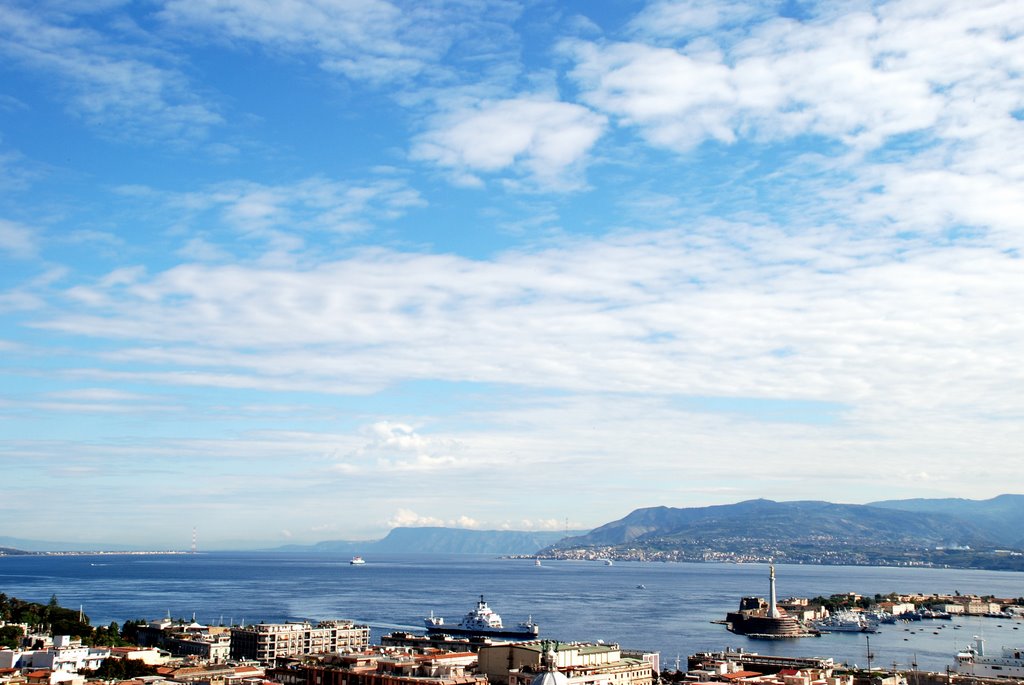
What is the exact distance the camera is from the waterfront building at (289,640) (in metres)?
73.3

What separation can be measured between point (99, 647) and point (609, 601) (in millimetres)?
97468

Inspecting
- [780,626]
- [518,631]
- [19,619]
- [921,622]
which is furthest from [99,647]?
[921,622]

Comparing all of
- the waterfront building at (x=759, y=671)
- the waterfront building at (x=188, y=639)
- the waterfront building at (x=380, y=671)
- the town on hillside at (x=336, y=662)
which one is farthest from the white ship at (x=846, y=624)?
the waterfront building at (x=380, y=671)

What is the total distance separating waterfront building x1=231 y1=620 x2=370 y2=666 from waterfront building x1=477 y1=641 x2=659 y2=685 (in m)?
19.4

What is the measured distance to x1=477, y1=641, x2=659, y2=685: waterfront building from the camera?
174 feet

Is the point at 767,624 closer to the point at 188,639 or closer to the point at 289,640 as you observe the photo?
the point at 289,640

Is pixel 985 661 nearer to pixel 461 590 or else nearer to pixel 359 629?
pixel 359 629

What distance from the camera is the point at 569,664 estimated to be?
5647 centimetres

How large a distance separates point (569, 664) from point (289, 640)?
27817mm

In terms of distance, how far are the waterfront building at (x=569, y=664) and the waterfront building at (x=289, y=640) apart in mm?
19412

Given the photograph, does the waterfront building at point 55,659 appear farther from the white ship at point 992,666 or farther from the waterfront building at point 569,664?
the white ship at point 992,666

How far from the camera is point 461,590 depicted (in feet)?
611

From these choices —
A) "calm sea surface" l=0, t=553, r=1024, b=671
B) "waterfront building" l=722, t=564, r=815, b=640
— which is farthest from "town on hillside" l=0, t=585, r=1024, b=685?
"waterfront building" l=722, t=564, r=815, b=640

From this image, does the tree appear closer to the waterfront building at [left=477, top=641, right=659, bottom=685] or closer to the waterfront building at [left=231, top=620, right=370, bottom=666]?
the waterfront building at [left=231, top=620, right=370, bottom=666]
